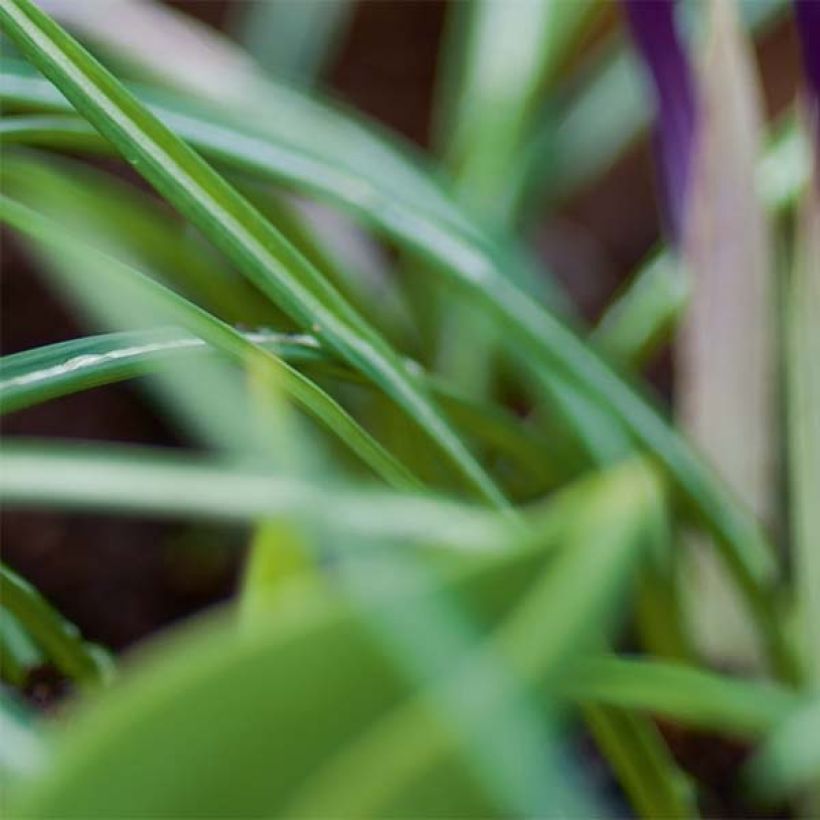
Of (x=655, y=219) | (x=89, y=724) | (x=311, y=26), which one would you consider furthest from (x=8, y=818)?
(x=655, y=219)

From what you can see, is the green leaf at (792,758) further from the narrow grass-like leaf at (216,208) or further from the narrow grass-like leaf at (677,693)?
the narrow grass-like leaf at (216,208)

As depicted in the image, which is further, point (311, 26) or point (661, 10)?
point (311, 26)

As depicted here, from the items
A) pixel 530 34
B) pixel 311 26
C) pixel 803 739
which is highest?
pixel 311 26

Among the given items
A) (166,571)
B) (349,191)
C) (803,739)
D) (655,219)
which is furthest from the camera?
(655,219)

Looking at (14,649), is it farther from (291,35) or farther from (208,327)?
(291,35)

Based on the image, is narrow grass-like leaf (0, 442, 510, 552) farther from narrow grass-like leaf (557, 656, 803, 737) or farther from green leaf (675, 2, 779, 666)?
green leaf (675, 2, 779, 666)

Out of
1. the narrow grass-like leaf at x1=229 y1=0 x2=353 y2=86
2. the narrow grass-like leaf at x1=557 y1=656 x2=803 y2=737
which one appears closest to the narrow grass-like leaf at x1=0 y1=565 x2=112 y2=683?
the narrow grass-like leaf at x1=557 y1=656 x2=803 y2=737

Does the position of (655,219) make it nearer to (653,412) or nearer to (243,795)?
(653,412)

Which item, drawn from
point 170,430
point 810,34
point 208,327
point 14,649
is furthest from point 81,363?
point 170,430

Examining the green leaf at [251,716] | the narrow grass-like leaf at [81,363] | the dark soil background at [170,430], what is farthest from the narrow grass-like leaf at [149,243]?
the green leaf at [251,716]
